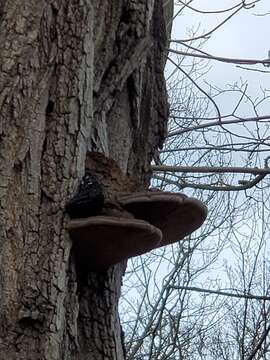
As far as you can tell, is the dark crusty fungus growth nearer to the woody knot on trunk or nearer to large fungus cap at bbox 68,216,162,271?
the woody knot on trunk

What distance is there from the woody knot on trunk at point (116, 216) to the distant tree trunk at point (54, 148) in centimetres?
3

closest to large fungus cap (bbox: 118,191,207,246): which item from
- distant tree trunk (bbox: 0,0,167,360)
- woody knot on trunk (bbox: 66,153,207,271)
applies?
woody knot on trunk (bbox: 66,153,207,271)

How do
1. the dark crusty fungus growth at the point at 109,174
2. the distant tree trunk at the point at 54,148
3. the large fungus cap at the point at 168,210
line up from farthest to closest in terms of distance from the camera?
the dark crusty fungus growth at the point at 109,174 → the large fungus cap at the point at 168,210 → the distant tree trunk at the point at 54,148

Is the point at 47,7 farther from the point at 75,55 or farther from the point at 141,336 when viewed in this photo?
the point at 141,336

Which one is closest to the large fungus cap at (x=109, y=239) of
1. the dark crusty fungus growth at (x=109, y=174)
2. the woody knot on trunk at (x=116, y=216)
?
the woody knot on trunk at (x=116, y=216)

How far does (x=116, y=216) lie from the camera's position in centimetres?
169

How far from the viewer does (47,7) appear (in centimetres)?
176

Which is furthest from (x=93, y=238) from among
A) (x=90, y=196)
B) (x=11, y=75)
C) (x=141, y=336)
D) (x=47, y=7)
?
(x=141, y=336)

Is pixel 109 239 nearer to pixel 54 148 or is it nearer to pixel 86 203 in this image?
pixel 86 203

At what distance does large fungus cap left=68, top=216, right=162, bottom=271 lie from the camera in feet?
5.29

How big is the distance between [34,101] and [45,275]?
1.13ft

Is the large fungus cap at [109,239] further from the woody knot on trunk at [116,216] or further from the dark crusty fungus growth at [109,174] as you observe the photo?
the dark crusty fungus growth at [109,174]

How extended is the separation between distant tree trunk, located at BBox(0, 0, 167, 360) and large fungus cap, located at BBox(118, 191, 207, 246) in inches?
5.1

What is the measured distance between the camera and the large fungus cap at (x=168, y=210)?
1.70 metres
